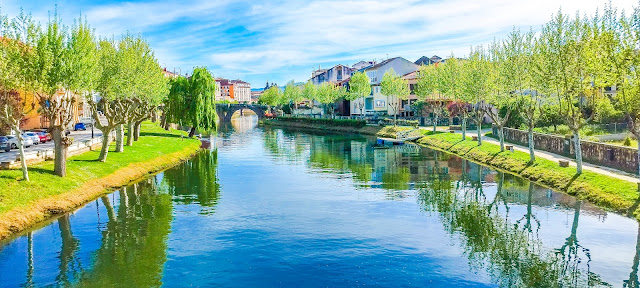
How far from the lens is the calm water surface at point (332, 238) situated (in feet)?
80.4

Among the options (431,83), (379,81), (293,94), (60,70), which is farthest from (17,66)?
(293,94)

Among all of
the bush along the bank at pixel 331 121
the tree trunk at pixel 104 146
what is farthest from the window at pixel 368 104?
the tree trunk at pixel 104 146

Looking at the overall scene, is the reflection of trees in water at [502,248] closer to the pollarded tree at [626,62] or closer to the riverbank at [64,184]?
the pollarded tree at [626,62]

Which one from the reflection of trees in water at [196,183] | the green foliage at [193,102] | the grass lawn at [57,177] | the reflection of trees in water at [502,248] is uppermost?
the green foliage at [193,102]

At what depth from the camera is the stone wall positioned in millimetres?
42591

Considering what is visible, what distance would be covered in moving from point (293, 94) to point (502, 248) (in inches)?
6189

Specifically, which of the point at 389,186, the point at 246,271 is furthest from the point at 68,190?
the point at 389,186

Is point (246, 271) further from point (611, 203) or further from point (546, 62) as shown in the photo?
point (546, 62)

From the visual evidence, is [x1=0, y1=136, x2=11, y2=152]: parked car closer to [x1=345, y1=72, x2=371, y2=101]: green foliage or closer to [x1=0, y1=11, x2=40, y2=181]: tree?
[x1=0, y1=11, x2=40, y2=181]: tree

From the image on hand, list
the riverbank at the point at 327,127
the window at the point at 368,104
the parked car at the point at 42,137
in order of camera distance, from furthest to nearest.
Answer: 1. the window at the point at 368,104
2. the riverbank at the point at 327,127
3. the parked car at the point at 42,137

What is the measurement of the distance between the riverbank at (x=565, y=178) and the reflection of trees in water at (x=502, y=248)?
5.79m

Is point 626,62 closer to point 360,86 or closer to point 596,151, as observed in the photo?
point 596,151

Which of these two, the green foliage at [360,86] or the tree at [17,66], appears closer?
the tree at [17,66]

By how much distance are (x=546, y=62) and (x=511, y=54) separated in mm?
12160
